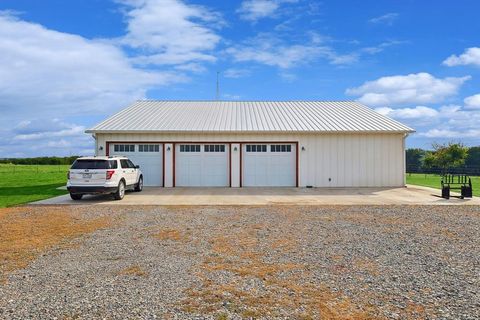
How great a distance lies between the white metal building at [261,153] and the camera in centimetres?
2081

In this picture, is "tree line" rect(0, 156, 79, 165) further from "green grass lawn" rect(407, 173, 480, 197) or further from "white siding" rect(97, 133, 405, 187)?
"green grass lawn" rect(407, 173, 480, 197)

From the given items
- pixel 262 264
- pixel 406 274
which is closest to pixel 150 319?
pixel 262 264

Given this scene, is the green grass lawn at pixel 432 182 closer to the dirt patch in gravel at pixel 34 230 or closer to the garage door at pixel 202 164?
the garage door at pixel 202 164

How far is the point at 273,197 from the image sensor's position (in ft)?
54.1

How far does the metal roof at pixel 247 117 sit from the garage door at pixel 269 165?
1.09 meters

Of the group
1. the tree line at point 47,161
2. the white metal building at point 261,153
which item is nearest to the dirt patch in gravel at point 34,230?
the white metal building at point 261,153

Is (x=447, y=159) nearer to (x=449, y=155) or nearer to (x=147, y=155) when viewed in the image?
(x=449, y=155)

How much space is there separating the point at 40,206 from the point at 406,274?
12.1 meters

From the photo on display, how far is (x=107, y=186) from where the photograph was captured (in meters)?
15.1

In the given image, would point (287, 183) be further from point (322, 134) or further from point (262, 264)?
point (262, 264)

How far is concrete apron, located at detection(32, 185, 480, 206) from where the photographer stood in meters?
14.9

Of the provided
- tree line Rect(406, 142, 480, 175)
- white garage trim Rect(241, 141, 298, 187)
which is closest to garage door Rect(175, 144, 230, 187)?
white garage trim Rect(241, 141, 298, 187)

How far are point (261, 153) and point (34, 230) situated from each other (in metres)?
13.0

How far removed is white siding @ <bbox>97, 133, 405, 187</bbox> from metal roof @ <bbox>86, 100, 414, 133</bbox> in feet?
1.41
